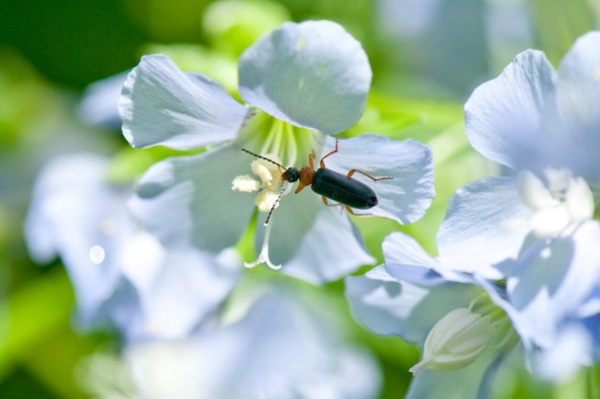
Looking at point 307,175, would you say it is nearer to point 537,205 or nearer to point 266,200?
point 266,200

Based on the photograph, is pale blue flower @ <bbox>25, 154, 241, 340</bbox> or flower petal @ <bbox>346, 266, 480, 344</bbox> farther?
pale blue flower @ <bbox>25, 154, 241, 340</bbox>

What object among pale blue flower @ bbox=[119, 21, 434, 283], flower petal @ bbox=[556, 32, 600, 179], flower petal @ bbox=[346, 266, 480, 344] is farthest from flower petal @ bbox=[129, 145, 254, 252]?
flower petal @ bbox=[556, 32, 600, 179]

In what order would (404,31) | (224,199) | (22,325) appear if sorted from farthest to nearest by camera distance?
1. (404,31)
2. (22,325)
3. (224,199)

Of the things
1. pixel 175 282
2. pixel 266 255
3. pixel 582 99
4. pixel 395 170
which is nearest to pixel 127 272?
pixel 175 282

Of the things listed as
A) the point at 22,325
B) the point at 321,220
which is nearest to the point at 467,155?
the point at 321,220

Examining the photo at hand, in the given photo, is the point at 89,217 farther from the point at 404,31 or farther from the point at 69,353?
the point at 404,31

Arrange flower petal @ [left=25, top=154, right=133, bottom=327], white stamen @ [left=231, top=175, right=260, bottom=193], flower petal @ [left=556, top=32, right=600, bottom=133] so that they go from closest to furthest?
flower petal @ [left=556, top=32, right=600, bottom=133], white stamen @ [left=231, top=175, right=260, bottom=193], flower petal @ [left=25, top=154, right=133, bottom=327]

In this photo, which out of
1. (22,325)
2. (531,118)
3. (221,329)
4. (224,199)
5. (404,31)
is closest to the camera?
(531,118)

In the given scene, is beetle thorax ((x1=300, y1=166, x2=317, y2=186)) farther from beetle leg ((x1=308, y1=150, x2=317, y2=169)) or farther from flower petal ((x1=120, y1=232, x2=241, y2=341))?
flower petal ((x1=120, y1=232, x2=241, y2=341))
